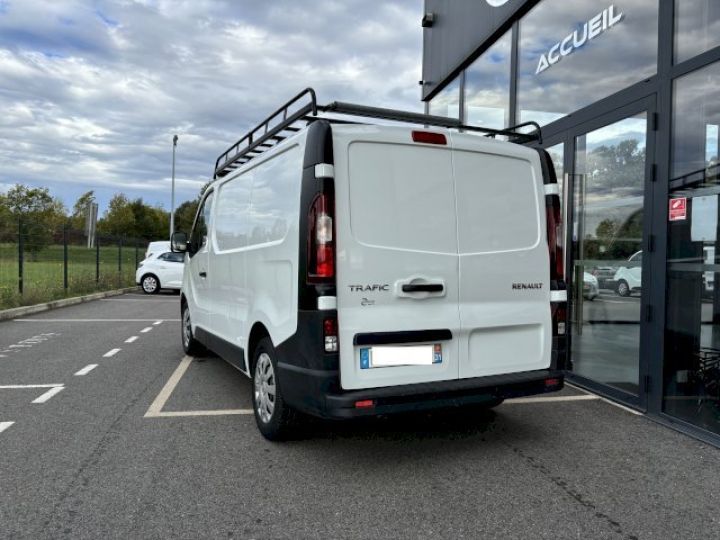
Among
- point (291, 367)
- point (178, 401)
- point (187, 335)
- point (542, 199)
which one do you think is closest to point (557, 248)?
point (542, 199)

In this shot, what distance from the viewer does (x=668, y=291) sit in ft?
15.6

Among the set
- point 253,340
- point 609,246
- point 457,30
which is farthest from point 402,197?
point 457,30

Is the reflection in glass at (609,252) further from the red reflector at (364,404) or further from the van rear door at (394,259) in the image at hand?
the red reflector at (364,404)

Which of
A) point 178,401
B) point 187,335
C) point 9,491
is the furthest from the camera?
point 187,335

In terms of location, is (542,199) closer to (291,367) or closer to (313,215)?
(313,215)

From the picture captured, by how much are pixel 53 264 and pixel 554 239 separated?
1456cm

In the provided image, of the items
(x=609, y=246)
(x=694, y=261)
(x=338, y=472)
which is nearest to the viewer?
(x=338, y=472)

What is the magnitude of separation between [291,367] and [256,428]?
116 centimetres

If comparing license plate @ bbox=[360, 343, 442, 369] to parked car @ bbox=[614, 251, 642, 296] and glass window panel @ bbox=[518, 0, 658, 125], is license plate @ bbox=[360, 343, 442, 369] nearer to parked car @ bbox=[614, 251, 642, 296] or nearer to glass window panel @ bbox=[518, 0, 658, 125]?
parked car @ bbox=[614, 251, 642, 296]

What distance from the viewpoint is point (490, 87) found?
8414 millimetres

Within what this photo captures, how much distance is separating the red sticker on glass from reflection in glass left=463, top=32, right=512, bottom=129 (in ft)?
11.3

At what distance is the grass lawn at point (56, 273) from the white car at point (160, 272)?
118cm

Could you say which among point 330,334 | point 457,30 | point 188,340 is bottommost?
point 188,340

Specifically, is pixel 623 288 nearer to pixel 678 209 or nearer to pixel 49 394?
pixel 678 209
